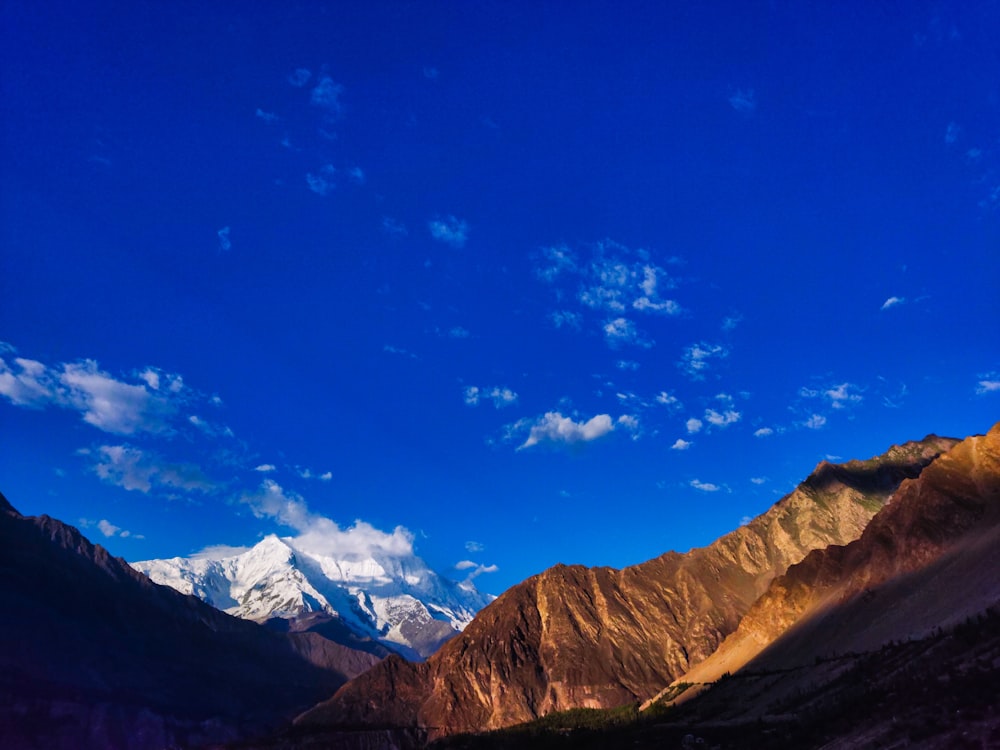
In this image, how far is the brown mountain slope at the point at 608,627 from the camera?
156 meters

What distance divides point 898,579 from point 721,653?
41.8 m

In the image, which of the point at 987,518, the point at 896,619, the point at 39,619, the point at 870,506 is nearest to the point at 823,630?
the point at 896,619

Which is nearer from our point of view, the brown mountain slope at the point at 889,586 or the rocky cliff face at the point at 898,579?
the brown mountain slope at the point at 889,586

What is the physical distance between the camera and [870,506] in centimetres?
17262

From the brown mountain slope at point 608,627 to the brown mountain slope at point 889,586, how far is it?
42.7 meters

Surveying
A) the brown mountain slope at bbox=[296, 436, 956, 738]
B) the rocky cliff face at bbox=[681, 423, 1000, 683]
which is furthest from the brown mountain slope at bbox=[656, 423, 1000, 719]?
the brown mountain slope at bbox=[296, 436, 956, 738]

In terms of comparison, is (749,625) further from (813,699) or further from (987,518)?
(813,699)

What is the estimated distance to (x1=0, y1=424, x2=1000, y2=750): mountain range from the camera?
37000mm

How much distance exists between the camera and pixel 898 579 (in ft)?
275

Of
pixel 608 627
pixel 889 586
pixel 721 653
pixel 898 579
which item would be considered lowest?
pixel 721 653

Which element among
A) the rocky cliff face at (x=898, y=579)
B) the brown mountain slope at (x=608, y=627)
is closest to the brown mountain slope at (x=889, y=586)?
the rocky cliff face at (x=898, y=579)

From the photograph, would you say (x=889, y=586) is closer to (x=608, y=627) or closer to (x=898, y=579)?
(x=898, y=579)

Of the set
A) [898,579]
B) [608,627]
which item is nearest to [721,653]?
[898,579]

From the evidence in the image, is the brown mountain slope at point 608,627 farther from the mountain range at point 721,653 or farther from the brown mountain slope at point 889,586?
the brown mountain slope at point 889,586
